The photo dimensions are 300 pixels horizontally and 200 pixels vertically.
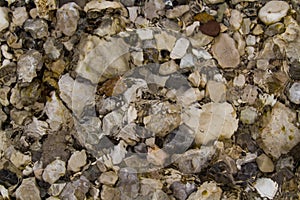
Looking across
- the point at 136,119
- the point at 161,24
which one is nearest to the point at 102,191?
the point at 136,119

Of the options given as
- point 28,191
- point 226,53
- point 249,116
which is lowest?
point 28,191

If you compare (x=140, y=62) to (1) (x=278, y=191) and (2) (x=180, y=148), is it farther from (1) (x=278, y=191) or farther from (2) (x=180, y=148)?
(1) (x=278, y=191)

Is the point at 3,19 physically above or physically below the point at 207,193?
above

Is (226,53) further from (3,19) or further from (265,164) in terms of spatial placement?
(3,19)

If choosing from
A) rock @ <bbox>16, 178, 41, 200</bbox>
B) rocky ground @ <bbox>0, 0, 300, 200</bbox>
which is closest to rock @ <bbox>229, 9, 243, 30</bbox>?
rocky ground @ <bbox>0, 0, 300, 200</bbox>

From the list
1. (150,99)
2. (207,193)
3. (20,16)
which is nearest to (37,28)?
Answer: (20,16)

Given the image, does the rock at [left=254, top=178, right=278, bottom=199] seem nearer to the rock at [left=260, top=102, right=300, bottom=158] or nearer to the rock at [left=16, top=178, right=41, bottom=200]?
the rock at [left=260, top=102, right=300, bottom=158]

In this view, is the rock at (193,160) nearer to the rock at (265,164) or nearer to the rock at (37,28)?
the rock at (265,164)
